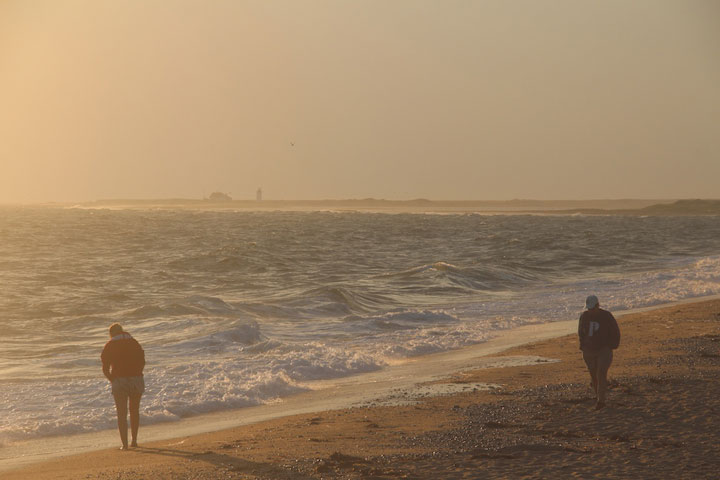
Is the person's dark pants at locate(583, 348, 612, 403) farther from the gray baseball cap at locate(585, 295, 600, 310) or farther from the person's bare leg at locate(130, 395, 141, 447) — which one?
the person's bare leg at locate(130, 395, 141, 447)

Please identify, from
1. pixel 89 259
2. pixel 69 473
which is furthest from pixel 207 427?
pixel 89 259

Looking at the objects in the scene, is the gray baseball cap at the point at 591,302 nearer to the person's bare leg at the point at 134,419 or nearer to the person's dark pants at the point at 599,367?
the person's dark pants at the point at 599,367

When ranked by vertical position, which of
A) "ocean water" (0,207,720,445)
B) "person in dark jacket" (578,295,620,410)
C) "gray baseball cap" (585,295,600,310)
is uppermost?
"gray baseball cap" (585,295,600,310)

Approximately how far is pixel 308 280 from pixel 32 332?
16.2 m

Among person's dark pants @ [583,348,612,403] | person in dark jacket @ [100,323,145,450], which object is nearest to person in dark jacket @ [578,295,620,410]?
person's dark pants @ [583,348,612,403]

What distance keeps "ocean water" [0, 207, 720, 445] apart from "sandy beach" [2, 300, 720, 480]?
2.82 m

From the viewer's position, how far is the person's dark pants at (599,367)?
36.5 ft

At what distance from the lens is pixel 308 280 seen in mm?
36844

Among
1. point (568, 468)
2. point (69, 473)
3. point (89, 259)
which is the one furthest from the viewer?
point (89, 259)

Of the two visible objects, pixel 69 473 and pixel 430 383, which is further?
pixel 430 383

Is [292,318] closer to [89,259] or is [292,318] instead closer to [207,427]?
[207,427]

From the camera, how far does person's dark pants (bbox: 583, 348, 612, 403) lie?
438 inches

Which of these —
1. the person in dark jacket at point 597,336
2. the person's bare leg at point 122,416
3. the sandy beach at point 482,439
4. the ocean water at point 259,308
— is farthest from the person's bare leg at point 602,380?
the person's bare leg at point 122,416

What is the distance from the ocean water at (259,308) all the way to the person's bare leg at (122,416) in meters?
1.74
